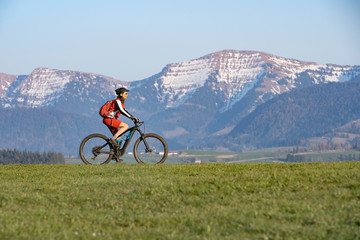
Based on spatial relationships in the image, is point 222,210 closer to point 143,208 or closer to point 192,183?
point 143,208

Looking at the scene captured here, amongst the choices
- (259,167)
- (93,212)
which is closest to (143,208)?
(93,212)

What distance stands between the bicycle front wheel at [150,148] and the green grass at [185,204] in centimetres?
490

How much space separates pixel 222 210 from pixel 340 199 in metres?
3.50

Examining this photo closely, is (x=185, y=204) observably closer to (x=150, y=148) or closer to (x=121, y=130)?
(x=121, y=130)

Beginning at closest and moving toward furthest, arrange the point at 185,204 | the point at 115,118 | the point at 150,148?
the point at 185,204, the point at 115,118, the point at 150,148

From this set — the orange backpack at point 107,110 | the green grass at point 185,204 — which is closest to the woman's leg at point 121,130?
the orange backpack at point 107,110

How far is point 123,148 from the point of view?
28.5 metres

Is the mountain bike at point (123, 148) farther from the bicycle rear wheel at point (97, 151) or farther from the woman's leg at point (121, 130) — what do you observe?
the woman's leg at point (121, 130)

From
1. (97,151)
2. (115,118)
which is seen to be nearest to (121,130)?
(115,118)

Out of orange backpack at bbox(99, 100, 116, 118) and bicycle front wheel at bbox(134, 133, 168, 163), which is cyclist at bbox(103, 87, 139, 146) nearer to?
orange backpack at bbox(99, 100, 116, 118)

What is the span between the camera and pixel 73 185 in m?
20.7

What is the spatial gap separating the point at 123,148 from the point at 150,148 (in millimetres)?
1456

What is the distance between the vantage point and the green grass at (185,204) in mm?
13805

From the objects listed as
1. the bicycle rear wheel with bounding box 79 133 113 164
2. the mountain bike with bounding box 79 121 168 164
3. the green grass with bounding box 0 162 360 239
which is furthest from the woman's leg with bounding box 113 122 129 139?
the green grass with bounding box 0 162 360 239
